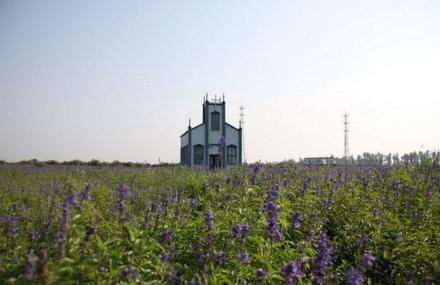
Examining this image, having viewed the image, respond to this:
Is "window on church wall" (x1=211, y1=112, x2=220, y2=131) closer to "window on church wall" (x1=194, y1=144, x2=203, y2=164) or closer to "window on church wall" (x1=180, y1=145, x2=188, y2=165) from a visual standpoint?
"window on church wall" (x1=194, y1=144, x2=203, y2=164)

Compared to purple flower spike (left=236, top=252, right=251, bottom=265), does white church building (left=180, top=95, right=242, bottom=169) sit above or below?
above

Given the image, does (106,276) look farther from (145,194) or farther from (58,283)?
(145,194)

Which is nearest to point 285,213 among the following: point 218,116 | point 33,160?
point 218,116

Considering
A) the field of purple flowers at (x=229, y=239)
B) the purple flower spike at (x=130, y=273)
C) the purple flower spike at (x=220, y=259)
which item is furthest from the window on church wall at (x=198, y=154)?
the purple flower spike at (x=130, y=273)

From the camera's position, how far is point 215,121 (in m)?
31.7

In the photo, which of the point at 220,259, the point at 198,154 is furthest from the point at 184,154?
the point at 220,259

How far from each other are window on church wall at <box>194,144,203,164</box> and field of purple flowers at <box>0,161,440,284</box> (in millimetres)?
23755

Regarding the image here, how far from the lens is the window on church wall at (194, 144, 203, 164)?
31.4m

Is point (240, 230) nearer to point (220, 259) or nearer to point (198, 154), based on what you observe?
point (220, 259)

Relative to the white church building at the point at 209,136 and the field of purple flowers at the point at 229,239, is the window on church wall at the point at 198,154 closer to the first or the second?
the white church building at the point at 209,136

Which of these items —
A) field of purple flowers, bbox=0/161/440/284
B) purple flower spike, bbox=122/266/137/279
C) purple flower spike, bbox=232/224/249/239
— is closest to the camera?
purple flower spike, bbox=122/266/137/279

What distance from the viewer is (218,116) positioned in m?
31.7

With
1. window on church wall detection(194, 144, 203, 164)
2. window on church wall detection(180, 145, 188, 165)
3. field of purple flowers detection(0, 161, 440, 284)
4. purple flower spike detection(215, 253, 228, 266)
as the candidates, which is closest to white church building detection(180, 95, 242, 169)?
window on church wall detection(194, 144, 203, 164)

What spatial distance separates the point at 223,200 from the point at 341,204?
6.44 feet
